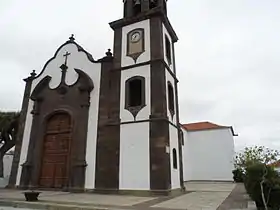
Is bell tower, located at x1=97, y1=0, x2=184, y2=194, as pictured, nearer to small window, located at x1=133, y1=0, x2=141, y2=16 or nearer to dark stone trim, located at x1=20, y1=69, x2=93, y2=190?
small window, located at x1=133, y1=0, x2=141, y2=16

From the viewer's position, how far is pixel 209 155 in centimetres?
2941

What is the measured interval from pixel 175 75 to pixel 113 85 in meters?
4.63

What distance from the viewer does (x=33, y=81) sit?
60.6ft

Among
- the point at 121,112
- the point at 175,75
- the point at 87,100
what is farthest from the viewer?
the point at 175,75

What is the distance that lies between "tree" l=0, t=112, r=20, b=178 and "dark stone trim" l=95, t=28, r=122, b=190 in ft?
25.5

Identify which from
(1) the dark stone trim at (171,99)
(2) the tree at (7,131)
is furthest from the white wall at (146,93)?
(2) the tree at (7,131)

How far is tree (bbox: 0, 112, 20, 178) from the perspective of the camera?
1759 centimetres

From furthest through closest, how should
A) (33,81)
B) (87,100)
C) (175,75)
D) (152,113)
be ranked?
(33,81) → (175,75) → (87,100) → (152,113)

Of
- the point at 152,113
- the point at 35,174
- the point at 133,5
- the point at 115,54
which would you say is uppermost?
the point at 133,5

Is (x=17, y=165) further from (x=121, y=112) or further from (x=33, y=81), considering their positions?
(x=121, y=112)

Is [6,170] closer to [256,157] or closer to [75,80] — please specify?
[75,80]

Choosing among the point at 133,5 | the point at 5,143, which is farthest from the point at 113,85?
the point at 5,143

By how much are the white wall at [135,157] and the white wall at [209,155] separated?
15.6 meters

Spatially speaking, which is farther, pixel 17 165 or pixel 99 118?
pixel 17 165
